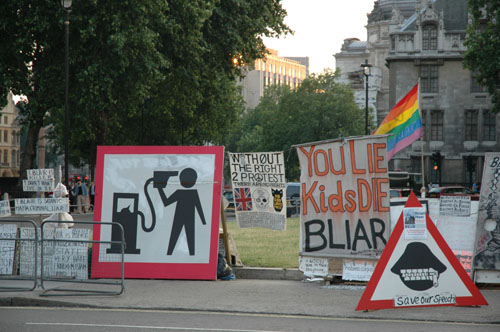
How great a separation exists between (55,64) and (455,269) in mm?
25186

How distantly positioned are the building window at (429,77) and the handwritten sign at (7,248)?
53074mm

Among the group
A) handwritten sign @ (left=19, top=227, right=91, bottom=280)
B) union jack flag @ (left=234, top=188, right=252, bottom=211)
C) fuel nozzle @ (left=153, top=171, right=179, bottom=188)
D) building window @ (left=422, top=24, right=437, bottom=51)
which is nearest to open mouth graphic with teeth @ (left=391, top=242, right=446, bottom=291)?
union jack flag @ (left=234, top=188, right=252, bottom=211)

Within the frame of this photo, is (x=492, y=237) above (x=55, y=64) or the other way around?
the other way around

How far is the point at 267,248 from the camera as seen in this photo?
17.2 metres

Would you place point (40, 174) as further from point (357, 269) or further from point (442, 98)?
point (442, 98)

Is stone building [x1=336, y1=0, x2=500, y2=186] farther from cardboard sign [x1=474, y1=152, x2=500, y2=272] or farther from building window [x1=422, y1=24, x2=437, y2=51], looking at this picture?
cardboard sign [x1=474, y1=152, x2=500, y2=272]

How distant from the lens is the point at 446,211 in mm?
12789

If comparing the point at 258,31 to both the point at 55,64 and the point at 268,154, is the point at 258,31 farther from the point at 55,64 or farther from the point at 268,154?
the point at 268,154

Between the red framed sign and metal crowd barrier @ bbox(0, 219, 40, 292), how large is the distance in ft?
3.26

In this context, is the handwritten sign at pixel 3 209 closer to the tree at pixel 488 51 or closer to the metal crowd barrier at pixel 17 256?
the metal crowd barrier at pixel 17 256

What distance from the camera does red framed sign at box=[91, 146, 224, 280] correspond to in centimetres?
1336

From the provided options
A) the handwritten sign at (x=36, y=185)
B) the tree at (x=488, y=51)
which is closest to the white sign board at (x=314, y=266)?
the handwritten sign at (x=36, y=185)

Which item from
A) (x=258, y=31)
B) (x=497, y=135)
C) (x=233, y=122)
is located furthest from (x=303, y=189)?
(x=497, y=135)

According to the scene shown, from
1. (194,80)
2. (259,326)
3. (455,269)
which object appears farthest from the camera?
(194,80)
